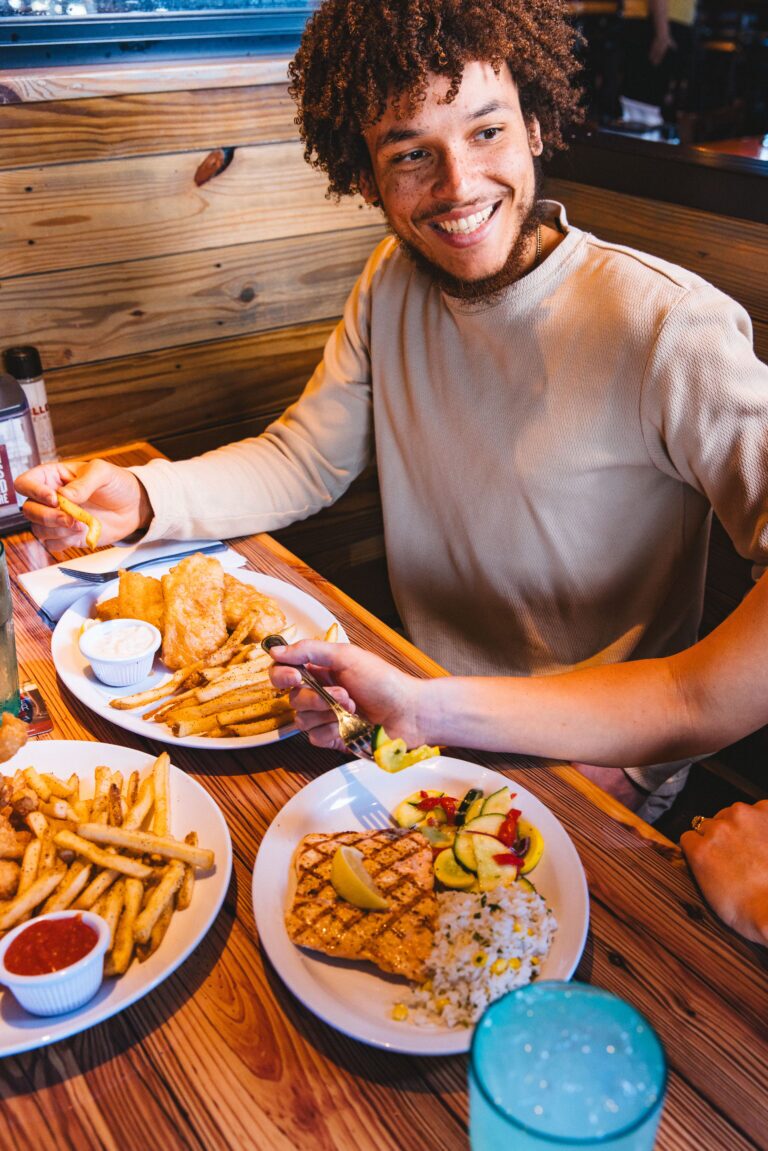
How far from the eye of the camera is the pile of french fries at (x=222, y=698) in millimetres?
1441

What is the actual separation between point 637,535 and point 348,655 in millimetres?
775

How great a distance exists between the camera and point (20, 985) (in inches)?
38.7

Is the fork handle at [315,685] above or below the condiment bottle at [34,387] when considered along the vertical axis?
below

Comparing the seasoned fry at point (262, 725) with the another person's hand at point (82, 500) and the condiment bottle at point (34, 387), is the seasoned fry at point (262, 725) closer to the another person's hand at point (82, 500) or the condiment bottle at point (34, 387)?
the another person's hand at point (82, 500)

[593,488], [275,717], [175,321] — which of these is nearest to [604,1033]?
[275,717]

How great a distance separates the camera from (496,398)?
6.30ft

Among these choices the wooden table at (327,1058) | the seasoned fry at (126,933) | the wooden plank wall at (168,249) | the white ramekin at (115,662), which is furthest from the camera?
the wooden plank wall at (168,249)

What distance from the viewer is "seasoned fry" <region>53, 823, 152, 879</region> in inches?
44.9

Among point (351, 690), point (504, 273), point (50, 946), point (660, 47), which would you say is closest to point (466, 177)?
point (504, 273)

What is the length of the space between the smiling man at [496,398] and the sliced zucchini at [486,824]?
0.59m

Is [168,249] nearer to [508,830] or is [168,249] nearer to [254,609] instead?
[254,609]

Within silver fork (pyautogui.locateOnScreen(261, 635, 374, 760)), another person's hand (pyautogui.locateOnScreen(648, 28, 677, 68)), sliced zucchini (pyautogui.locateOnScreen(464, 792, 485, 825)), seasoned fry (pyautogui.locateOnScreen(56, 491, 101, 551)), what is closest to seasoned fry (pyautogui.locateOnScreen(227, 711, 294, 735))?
silver fork (pyautogui.locateOnScreen(261, 635, 374, 760))

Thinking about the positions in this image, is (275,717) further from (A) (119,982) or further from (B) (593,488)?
(B) (593,488)

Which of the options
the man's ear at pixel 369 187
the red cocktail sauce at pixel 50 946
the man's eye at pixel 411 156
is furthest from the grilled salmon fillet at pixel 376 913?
the man's ear at pixel 369 187
